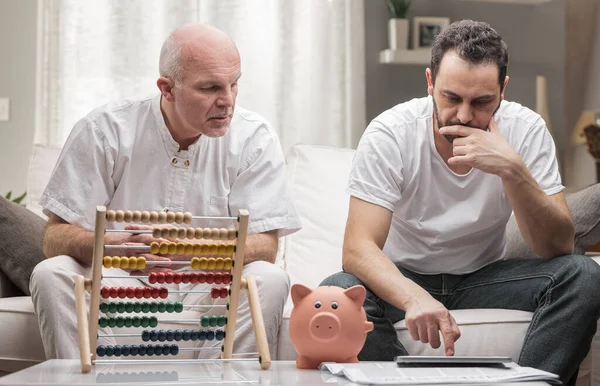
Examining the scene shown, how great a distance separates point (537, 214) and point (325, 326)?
34.9 inches

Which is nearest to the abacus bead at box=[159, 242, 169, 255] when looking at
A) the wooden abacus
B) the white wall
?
the wooden abacus

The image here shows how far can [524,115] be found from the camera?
94.0 inches

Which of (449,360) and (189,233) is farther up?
(189,233)

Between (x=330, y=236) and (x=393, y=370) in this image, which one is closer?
(x=393, y=370)

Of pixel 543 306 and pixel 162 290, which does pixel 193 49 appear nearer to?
pixel 162 290

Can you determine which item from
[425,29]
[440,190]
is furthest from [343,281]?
[425,29]

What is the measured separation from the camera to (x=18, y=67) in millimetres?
3875

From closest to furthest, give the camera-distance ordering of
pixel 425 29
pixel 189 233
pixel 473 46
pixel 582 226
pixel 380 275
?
pixel 189 233 → pixel 380 275 → pixel 473 46 → pixel 582 226 → pixel 425 29

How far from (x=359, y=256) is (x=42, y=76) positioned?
6.92 ft

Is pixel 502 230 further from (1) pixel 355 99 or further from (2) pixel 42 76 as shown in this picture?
(2) pixel 42 76

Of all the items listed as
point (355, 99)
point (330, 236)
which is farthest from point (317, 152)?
point (355, 99)

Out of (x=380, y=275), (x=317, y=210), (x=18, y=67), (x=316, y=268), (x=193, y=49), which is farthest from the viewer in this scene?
(x=18, y=67)

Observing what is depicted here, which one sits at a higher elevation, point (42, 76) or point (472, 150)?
point (42, 76)

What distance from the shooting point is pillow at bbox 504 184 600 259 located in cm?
246
